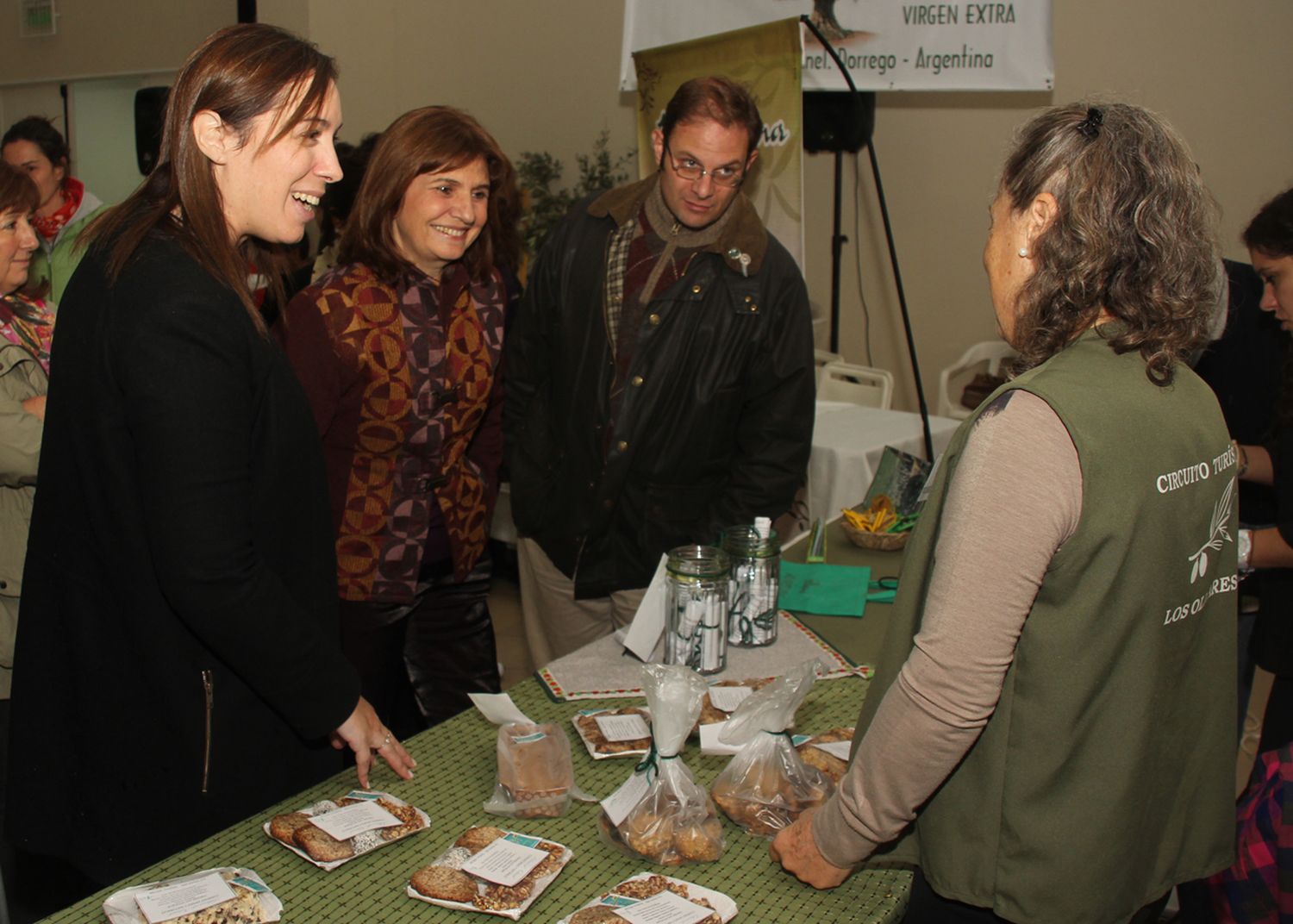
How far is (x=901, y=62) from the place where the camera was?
464cm

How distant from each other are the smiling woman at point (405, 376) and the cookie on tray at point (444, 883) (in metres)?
0.88

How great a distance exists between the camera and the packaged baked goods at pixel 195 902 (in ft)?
3.65

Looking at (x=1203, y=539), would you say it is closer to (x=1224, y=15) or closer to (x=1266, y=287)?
(x=1266, y=287)

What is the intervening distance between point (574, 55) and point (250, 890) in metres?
5.57

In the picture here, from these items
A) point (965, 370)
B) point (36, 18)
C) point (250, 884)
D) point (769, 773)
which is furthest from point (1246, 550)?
point (36, 18)

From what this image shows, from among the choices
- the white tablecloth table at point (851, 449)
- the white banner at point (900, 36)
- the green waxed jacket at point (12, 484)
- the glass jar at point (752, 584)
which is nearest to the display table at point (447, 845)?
the glass jar at point (752, 584)

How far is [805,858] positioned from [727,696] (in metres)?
0.42

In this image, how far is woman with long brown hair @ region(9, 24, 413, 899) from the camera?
3.90 feet

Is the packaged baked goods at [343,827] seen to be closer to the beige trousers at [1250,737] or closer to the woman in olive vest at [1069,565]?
the woman in olive vest at [1069,565]

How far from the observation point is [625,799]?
51.4 inches

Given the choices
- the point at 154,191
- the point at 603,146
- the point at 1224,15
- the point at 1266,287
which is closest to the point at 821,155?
the point at 603,146

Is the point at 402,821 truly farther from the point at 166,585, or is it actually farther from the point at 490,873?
the point at 166,585

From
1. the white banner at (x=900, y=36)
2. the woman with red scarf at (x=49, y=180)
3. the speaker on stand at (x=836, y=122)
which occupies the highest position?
the white banner at (x=900, y=36)

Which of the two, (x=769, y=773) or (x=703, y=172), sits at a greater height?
(x=703, y=172)
